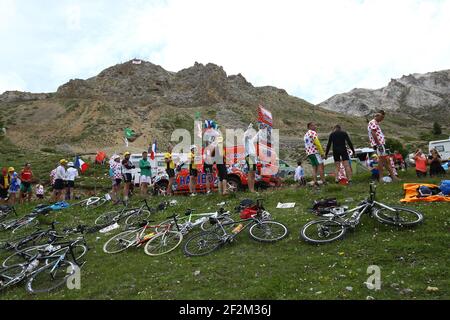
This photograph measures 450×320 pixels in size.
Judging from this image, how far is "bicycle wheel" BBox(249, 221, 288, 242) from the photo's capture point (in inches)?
367

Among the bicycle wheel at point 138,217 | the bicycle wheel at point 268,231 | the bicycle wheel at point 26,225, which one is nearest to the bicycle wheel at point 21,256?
the bicycle wheel at point 138,217

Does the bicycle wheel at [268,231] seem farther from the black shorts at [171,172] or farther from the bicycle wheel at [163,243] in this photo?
the black shorts at [171,172]

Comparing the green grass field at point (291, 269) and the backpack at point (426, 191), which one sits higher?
the backpack at point (426, 191)

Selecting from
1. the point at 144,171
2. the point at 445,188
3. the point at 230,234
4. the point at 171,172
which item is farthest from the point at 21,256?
the point at 445,188

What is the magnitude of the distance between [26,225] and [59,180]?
3.70 meters

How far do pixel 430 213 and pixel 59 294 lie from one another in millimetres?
8115

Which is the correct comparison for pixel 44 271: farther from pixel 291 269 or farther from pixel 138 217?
pixel 291 269

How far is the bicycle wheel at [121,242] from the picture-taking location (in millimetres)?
10589

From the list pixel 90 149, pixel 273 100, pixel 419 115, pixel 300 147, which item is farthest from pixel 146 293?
pixel 419 115

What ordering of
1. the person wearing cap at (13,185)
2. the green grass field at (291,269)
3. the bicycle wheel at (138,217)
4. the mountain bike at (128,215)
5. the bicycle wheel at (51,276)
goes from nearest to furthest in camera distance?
the green grass field at (291,269)
the bicycle wheel at (51,276)
the bicycle wheel at (138,217)
the mountain bike at (128,215)
the person wearing cap at (13,185)

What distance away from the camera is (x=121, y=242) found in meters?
10.8

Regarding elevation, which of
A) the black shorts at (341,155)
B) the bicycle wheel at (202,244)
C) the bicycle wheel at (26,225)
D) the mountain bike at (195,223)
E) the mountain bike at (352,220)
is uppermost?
the black shorts at (341,155)

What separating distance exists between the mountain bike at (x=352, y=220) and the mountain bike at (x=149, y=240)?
325 centimetres

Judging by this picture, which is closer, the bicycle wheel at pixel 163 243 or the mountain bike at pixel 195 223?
the bicycle wheel at pixel 163 243
